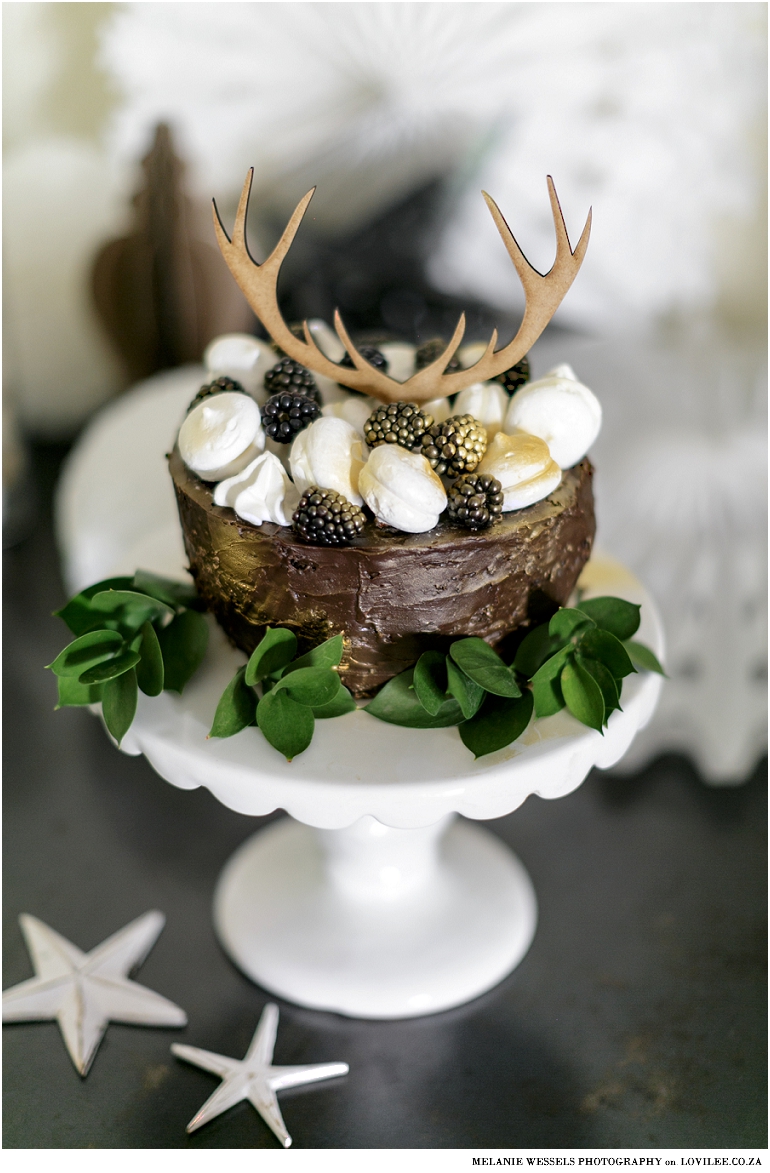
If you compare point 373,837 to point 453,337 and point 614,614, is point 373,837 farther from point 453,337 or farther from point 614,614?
point 453,337

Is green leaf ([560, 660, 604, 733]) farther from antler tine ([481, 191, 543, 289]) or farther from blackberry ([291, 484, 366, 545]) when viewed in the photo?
antler tine ([481, 191, 543, 289])

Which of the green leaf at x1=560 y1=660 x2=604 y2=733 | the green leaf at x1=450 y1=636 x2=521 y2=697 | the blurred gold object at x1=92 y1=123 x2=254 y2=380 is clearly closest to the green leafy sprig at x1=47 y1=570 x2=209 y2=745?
the green leaf at x1=450 y1=636 x2=521 y2=697

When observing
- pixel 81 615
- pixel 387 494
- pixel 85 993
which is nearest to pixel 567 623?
pixel 387 494

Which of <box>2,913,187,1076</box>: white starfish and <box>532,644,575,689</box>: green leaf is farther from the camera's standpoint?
<box>2,913,187,1076</box>: white starfish

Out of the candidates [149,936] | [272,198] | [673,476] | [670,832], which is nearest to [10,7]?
[272,198]

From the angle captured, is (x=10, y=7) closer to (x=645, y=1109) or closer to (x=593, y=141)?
(x=593, y=141)
